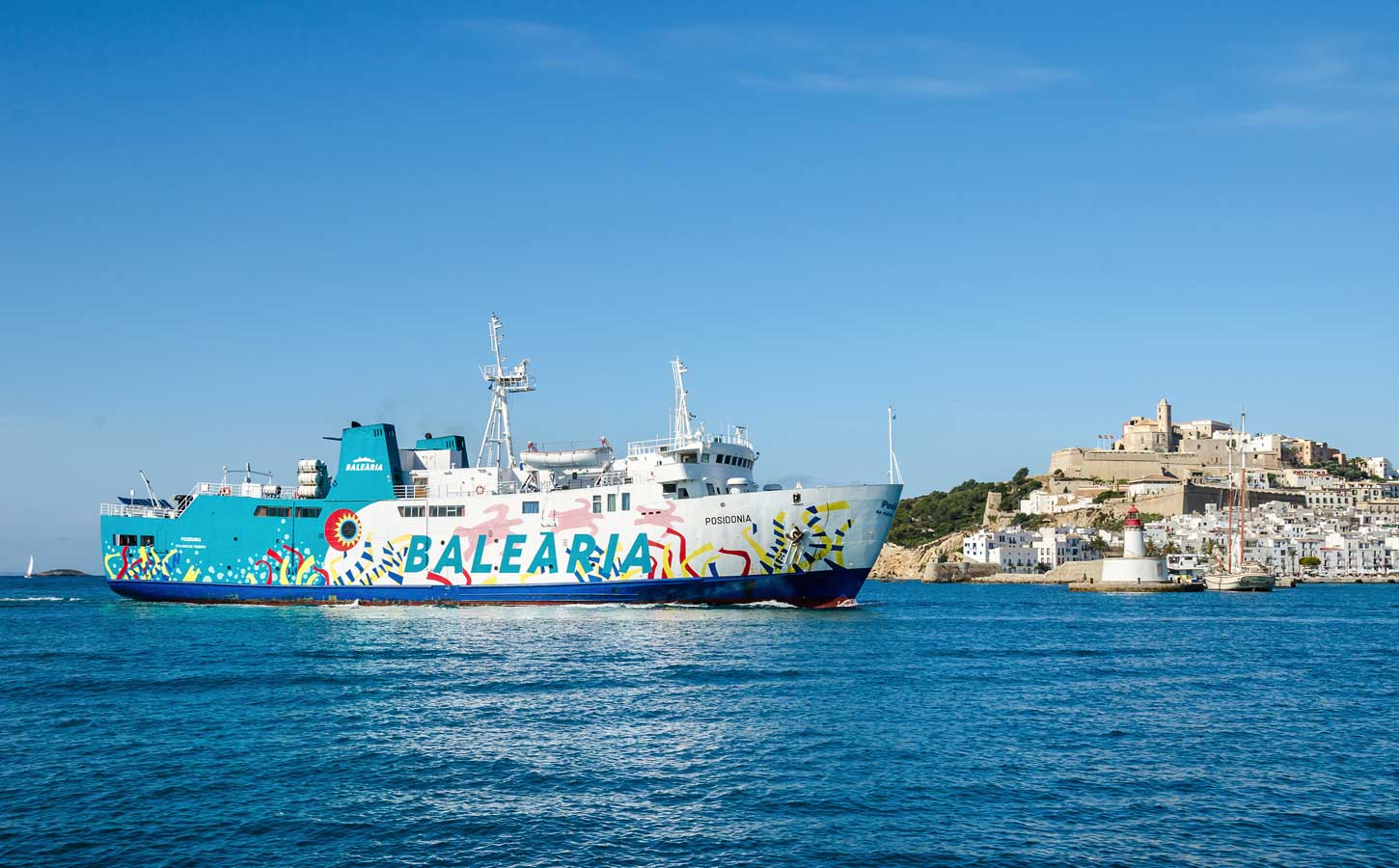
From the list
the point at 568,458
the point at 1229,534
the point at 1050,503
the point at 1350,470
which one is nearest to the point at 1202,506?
the point at 1050,503

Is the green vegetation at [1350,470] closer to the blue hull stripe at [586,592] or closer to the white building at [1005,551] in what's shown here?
the white building at [1005,551]

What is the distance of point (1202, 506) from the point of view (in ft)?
406

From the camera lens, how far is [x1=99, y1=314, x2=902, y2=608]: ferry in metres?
37.2

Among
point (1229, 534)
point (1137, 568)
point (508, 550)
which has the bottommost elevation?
point (1137, 568)

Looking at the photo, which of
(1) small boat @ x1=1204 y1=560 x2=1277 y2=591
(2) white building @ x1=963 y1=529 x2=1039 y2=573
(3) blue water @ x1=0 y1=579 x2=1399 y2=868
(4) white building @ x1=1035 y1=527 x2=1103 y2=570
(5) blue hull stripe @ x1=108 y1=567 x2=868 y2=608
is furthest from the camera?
(2) white building @ x1=963 y1=529 x2=1039 y2=573

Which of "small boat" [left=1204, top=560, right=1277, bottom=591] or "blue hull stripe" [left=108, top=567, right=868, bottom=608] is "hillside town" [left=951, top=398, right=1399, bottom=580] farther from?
"blue hull stripe" [left=108, top=567, right=868, bottom=608]

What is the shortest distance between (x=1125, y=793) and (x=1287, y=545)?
103 m

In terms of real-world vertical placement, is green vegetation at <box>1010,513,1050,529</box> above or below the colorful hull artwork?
above

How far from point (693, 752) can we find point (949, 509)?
139 meters

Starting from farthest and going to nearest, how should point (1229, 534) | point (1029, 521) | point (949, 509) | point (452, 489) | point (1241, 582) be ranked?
point (949, 509) < point (1029, 521) < point (1229, 534) < point (1241, 582) < point (452, 489)

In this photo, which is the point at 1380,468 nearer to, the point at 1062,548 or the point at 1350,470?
the point at 1350,470

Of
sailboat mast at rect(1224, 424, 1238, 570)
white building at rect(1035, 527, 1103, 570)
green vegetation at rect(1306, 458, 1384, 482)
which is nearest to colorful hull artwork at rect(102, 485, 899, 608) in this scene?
sailboat mast at rect(1224, 424, 1238, 570)

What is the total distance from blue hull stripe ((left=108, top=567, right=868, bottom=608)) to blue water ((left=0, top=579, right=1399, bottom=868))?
6171 mm

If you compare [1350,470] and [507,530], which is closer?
[507,530]
